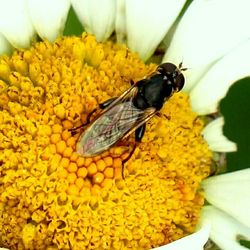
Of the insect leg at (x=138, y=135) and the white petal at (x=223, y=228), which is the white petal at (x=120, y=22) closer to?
the insect leg at (x=138, y=135)

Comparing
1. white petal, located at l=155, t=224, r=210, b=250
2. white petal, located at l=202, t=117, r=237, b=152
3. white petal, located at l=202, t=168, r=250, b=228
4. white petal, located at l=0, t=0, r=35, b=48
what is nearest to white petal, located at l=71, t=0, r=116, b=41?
white petal, located at l=0, t=0, r=35, b=48

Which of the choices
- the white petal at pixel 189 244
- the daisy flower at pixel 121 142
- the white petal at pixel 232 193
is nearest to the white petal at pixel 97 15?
the daisy flower at pixel 121 142

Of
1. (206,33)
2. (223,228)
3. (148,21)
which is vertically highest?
(148,21)

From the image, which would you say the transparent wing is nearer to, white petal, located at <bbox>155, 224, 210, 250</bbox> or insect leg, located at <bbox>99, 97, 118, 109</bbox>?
insect leg, located at <bbox>99, 97, 118, 109</bbox>

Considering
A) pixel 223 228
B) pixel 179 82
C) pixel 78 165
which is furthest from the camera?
pixel 223 228

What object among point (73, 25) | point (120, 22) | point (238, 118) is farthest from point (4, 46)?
point (238, 118)

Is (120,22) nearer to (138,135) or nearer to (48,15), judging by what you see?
(48,15)

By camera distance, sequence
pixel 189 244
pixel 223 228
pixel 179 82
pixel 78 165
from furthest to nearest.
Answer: pixel 223 228 < pixel 179 82 < pixel 78 165 < pixel 189 244

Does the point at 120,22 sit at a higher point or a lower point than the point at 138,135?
higher
